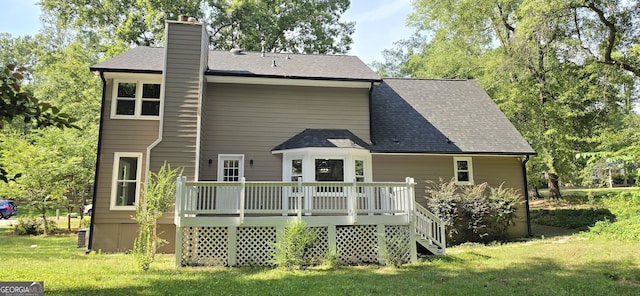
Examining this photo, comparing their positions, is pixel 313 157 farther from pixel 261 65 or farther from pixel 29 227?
pixel 29 227

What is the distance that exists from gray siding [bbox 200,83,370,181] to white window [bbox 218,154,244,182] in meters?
0.16

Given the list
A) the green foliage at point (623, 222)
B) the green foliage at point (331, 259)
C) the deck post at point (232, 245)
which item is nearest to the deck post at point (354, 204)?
the green foliage at point (331, 259)

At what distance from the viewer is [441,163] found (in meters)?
11.8

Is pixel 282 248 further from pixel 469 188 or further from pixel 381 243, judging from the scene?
pixel 469 188

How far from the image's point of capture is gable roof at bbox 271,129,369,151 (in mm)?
10562

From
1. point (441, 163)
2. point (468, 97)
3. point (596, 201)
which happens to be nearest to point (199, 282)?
point (441, 163)

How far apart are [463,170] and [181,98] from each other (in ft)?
31.1

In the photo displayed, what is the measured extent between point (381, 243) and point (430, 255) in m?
1.64

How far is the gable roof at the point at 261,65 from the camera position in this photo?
35.1 feet

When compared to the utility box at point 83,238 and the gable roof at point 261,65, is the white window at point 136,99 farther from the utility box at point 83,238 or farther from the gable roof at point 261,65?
the utility box at point 83,238

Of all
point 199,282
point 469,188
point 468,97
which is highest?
point 468,97

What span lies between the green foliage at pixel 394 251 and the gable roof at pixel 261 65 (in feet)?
17.6

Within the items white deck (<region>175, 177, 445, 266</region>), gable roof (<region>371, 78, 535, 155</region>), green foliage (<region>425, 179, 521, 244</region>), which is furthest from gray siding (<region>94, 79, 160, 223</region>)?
green foliage (<region>425, 179, 521, 244</region>)

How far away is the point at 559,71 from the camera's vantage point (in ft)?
59.1
